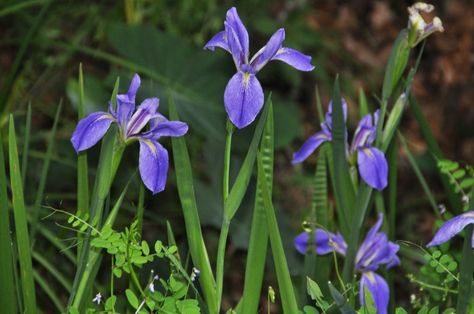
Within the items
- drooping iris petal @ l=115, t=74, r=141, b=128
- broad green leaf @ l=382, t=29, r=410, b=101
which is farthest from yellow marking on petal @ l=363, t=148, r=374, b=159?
drooping iris petal @ l=115, t=74, r=141, b=128

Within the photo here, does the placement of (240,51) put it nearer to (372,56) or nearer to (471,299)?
(471,299)

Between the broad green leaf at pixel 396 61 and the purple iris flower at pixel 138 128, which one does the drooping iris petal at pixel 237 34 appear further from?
the broad green leaf at pixel 396 61

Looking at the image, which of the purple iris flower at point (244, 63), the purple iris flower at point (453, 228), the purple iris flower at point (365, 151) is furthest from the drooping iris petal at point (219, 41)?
the purple iris flower at point (453, 228)

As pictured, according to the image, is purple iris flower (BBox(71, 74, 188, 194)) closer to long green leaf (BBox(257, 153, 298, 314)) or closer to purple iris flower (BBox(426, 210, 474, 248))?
long green leaf (BBox(257, 153, 298, 314))

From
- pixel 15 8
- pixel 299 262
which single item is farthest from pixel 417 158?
pixel 15 8

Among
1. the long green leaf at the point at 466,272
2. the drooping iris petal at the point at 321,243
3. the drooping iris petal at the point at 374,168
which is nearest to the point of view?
the long green leaf at the point at 466,272

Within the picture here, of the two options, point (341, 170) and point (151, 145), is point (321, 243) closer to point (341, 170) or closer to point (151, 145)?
point (341, 170)

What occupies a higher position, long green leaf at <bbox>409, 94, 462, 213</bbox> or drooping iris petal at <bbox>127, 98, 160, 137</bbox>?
drooping iris petal at <bbox>127, 98, 160, 137</bbox>
